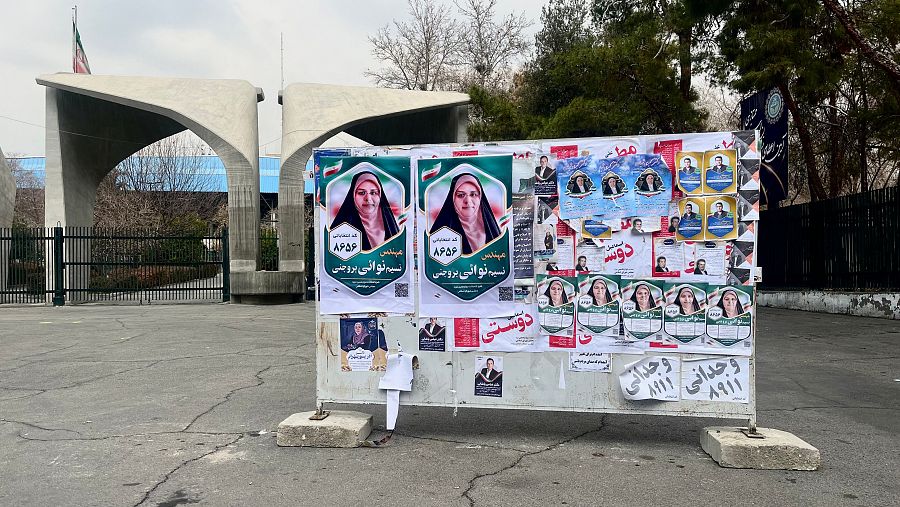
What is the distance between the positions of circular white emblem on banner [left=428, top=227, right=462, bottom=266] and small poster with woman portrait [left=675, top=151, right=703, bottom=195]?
5.45ft

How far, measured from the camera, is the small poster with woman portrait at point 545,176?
17.7 ft

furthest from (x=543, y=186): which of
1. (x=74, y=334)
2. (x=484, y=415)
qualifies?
(x=74, y=334)

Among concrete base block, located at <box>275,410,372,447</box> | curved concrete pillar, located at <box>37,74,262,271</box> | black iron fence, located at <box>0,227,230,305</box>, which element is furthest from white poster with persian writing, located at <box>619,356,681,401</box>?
black iron fence, located at <box>0,227,230,305</box>

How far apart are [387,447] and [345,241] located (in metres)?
1.60

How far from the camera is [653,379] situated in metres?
5.35

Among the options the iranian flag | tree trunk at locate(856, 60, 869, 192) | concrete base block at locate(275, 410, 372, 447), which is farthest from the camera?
the iranian flag

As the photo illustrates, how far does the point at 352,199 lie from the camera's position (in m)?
5.64

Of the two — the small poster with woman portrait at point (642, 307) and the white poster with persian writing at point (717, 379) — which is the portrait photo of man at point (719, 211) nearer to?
the small poster with woman portrait at point (642, 307)

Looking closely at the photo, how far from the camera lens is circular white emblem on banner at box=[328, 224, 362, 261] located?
18.5 ft

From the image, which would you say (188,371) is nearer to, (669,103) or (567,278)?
(567,278)

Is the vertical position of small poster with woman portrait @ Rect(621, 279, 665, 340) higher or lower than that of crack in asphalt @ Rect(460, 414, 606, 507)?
higher

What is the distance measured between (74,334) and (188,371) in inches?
208

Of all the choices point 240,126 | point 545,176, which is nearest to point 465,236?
point 545,176

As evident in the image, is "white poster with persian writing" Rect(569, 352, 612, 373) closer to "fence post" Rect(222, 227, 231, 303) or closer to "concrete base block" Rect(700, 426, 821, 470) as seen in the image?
"concrete base block" Rect(700, 426, 821, 470)
